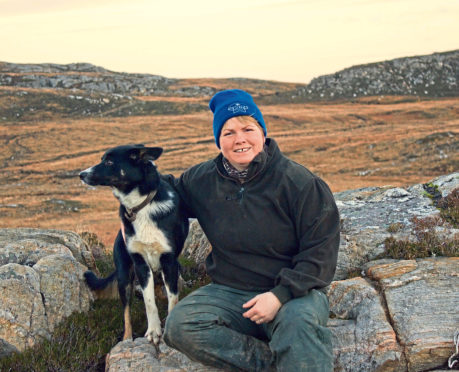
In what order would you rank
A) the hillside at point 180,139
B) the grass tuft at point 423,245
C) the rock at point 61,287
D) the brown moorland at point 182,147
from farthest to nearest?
the hillside at point 180,139 → the brown moorland at point 182,147 → the grass tuft at point 423,245 → the rock at point 61,287

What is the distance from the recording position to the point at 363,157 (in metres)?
36.2

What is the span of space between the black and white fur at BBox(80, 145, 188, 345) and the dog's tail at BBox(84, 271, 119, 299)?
40.4 inches

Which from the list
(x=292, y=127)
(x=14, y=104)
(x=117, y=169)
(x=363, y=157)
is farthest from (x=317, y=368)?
(x=14, y=104)

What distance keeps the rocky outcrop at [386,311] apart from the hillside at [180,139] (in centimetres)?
776

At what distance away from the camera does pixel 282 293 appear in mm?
4059

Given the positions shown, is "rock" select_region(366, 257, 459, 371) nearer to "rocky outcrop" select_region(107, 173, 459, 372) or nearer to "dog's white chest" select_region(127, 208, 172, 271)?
"rocky outcrop" select_region(107, 173, 459, 372)

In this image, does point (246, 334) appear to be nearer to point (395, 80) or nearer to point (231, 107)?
point (231, 107)

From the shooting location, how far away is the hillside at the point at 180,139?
26562 millimetres

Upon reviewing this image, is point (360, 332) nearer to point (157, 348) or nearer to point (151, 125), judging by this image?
point (157, 348)

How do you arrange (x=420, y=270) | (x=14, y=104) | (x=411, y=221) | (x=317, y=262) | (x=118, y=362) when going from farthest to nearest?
(x=14, y=104) < (x=411, y=221) < (x=420, y=270) < (x=118, y=362) < (x=317, y=262)

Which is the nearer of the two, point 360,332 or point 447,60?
point 360,332

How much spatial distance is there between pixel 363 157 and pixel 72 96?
6368 centimetres

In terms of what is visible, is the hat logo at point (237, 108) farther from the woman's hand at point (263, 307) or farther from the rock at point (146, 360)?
the rock at point (146, 360)

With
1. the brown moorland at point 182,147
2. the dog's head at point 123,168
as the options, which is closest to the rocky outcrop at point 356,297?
the dog's head at point 123,168
